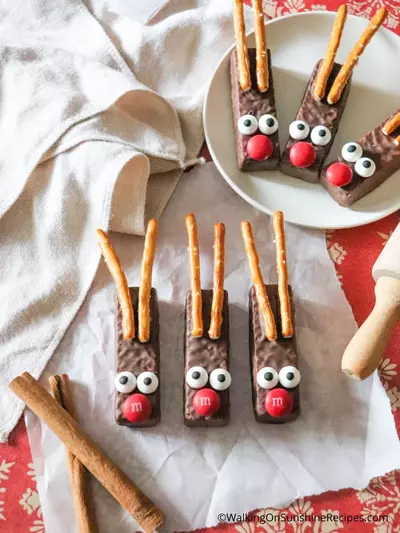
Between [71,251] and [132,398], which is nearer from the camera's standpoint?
[132,398]

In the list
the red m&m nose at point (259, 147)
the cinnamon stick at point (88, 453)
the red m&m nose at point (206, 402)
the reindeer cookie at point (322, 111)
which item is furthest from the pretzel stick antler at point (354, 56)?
the cinnamon stick at point (88, 453)

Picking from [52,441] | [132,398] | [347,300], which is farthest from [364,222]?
[52,441]

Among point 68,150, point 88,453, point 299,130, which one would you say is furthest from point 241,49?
point 88,453

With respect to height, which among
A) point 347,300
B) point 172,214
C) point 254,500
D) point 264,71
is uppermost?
point 264,71

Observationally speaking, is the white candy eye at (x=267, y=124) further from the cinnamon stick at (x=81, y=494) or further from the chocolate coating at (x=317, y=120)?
the cinnamon stick at (x=81, y=494)

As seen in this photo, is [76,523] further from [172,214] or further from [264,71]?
[264,71]

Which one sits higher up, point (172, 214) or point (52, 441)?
point (172, 214)

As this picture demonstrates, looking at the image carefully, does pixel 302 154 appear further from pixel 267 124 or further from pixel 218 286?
pixel 218 286
